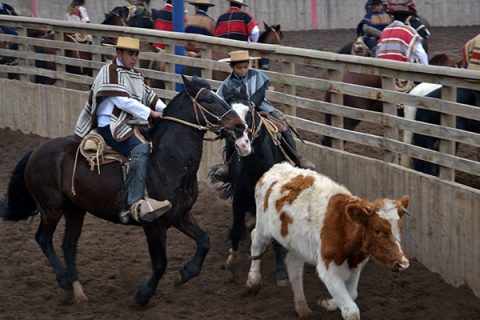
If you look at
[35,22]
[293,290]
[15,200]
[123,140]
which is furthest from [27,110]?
[293,290]

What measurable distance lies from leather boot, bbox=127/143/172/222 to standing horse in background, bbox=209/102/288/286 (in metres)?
1.16

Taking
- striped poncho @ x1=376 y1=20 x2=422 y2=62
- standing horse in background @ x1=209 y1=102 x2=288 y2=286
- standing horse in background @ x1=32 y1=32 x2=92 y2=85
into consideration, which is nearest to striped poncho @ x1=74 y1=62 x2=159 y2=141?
standing horse in background @ x1=209 y1=102 x2=288 y2=286

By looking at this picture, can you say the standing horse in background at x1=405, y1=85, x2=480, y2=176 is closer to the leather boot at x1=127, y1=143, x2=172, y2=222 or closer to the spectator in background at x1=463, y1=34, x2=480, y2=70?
the spectator in background at x1=463, y1=34, x2=480, y2=70

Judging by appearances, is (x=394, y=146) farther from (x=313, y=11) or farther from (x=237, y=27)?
(x=313, y=11)

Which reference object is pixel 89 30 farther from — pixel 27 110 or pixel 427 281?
pixel 427 281

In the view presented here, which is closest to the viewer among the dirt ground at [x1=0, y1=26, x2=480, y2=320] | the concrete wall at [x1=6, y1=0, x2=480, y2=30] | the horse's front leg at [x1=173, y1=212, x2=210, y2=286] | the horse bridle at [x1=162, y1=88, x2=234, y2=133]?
the dirt ground at [x1=0, y1=26, x2=480, y2=320]

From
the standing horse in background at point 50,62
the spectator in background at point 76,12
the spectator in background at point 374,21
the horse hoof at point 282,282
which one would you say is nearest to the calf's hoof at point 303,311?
the horse hoof at point 282,282

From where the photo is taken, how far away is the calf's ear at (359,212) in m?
7.72

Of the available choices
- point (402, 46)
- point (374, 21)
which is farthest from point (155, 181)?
point (374, 21)

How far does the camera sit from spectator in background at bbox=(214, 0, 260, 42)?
1686cm

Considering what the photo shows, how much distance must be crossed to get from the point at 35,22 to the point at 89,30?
1395mm

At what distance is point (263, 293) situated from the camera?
9438mm

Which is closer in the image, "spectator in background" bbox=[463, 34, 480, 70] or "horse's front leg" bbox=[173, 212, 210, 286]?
"horse's front leg" bbox=[173, 212, 210, 286]

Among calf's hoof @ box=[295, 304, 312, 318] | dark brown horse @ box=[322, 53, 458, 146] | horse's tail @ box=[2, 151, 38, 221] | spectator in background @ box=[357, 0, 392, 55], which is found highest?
spectator in background @ box=[357, 0, 392, 55]
